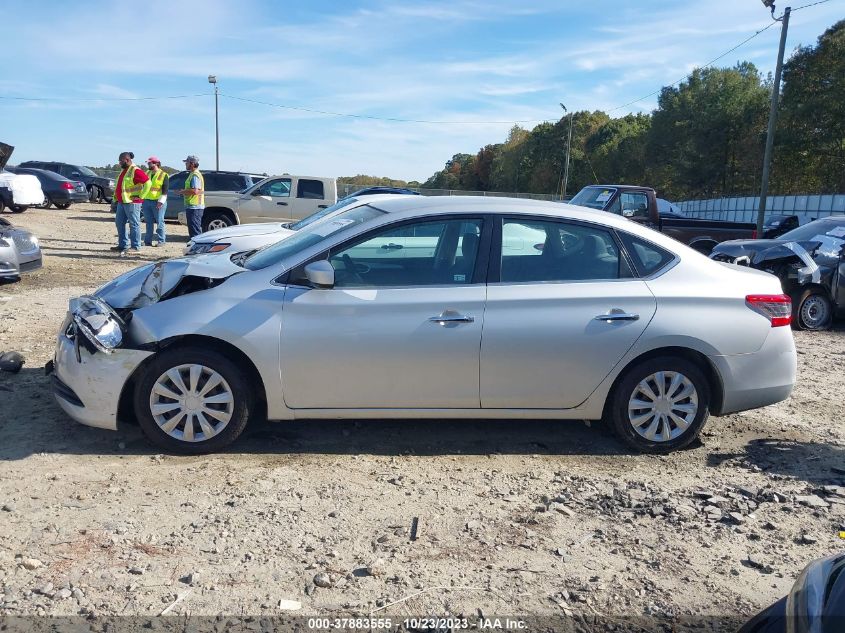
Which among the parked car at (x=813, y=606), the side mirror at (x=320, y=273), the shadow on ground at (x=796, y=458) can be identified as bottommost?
the shadow on ground at (x=796, y=458)

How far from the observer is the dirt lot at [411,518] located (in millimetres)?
3201

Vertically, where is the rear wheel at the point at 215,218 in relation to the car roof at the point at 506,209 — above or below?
below

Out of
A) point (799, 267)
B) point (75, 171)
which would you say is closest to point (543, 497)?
point (799, 267)

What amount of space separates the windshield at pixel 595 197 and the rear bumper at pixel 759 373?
9.37m

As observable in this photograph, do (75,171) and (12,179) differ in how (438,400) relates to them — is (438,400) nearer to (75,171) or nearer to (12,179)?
(12,179)

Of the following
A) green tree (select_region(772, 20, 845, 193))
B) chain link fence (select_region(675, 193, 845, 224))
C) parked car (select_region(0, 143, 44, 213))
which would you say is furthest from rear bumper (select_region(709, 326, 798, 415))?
green tree (select_region(772, 20, 845, 193))

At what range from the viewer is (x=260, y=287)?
461 centimetres

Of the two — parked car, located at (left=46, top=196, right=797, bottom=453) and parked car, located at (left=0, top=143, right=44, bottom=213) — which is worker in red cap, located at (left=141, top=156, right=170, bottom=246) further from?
parked car, located at (left=46, top=196, right=797, bottom=453)

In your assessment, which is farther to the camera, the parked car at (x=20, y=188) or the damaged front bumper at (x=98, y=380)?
the parked car at (x=20, y=188)

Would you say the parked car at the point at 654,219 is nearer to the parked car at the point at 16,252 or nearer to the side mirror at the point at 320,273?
the parked car at the point at 16,252

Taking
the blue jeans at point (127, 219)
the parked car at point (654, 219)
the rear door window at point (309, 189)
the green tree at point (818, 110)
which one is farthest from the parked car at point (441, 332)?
the green tree at point (818, 110)

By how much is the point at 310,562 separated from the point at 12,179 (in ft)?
66.9

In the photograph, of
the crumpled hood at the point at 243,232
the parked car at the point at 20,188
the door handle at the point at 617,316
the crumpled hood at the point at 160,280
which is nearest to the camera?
the door handle at the point at 617,316

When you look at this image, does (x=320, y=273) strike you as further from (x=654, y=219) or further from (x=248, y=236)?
(x=654, y=219)
